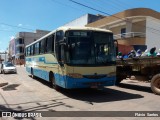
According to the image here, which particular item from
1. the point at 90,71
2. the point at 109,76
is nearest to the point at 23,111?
the point at 90,71

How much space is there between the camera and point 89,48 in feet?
37.3

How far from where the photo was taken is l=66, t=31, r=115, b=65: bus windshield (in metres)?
11.1

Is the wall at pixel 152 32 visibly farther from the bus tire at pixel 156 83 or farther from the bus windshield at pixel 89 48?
the bus windshield at pixel 89 48

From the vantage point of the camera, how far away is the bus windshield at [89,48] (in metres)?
11.1

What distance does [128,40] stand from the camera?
107 ft

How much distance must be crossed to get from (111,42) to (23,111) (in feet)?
17.3

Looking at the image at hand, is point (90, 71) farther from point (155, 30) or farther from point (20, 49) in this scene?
point (20, 49)

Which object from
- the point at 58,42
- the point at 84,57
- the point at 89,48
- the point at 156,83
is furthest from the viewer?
the point at 58,42

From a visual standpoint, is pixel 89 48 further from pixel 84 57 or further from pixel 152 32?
pixel 152 32

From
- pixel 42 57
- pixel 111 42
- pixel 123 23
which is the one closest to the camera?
pixel 111 42

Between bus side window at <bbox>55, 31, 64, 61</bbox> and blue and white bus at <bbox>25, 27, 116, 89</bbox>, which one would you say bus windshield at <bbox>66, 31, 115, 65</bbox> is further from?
bus side window at <bbox>55, 31, 64, 61</bbox>

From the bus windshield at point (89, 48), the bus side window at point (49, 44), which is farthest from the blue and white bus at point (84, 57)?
the bus side window at point (49, 44)

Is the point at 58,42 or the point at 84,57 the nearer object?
the point at 84,57

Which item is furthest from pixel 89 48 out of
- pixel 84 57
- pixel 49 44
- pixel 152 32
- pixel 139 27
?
pixel 152 32
